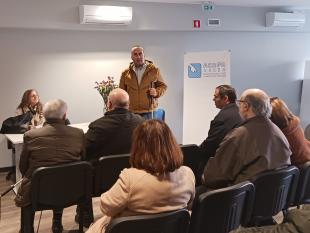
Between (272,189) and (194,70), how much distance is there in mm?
3483

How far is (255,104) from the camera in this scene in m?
2.67

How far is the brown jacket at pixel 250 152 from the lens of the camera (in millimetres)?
2514

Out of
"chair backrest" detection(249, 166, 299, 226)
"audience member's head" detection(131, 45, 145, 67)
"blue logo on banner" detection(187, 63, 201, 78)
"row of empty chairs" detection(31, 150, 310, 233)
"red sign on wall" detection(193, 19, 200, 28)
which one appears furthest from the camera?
"red sign on wall" detection(193, 19, 200, 28)

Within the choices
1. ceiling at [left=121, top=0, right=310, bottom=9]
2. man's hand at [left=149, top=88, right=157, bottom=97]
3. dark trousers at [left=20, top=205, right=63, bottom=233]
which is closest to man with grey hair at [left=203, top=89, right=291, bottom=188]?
dark trousers at [left=20, top=205, right=63, bottom=233]

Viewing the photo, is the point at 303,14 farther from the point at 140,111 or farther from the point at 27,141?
the point at 27,141

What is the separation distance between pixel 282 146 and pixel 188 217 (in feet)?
3.38

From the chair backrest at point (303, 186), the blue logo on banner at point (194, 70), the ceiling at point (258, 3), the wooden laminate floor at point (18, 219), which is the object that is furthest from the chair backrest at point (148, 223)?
the ceiling at point (258, 3)

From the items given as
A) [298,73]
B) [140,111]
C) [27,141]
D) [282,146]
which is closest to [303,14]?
[298,73]

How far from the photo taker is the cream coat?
1.79 m

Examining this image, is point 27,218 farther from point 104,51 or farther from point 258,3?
point 258,3

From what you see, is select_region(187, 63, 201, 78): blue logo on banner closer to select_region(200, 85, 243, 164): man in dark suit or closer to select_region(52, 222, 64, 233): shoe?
select_region(200, 85, 243, 164): man in dark suit

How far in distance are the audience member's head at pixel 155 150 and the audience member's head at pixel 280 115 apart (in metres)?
1.28

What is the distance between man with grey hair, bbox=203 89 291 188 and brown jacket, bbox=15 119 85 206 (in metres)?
1.05

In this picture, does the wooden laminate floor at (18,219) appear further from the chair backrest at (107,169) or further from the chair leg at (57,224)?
the chair backrest at (107,169)
